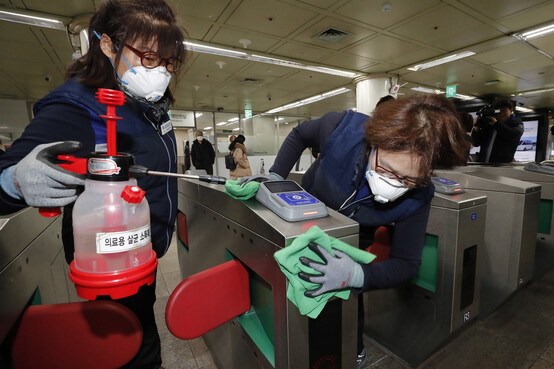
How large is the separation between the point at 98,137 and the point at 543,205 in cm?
390

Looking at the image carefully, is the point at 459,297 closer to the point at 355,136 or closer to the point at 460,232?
the point at 460,232

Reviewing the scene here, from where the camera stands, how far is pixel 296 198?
824mm

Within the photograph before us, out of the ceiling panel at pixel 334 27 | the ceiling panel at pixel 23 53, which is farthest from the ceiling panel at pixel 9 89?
the ceiling panel at pixel 334 27

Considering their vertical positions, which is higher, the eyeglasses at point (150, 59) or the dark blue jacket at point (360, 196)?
the eyeglasses at point (150, 59)

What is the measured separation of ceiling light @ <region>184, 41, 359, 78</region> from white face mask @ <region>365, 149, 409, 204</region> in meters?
3.61

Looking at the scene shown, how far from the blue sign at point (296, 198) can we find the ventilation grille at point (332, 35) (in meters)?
3.72

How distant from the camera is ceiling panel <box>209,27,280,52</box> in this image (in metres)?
3.83

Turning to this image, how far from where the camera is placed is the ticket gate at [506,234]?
1.97 metres

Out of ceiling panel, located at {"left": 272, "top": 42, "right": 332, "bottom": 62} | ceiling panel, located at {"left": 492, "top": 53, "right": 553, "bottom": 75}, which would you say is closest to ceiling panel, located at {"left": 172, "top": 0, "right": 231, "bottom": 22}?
ceiling panel, located at {"left": 272, "top": 42, "right": 332, "bottom": 62}

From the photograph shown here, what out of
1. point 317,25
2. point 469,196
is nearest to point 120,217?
point 469,196

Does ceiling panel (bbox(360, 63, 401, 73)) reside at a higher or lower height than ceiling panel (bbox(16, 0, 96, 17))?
higher

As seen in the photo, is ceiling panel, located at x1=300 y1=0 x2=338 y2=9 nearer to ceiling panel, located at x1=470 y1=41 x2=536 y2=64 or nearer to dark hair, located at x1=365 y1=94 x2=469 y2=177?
dark hair, located at x1=365 y1=94 x2=469 y2=177

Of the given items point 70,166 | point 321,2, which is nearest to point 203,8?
point 321,2

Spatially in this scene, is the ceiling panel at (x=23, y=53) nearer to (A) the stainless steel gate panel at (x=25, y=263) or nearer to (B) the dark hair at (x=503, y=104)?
(A) the stainless steel gate panel at (x=25, y=263)
